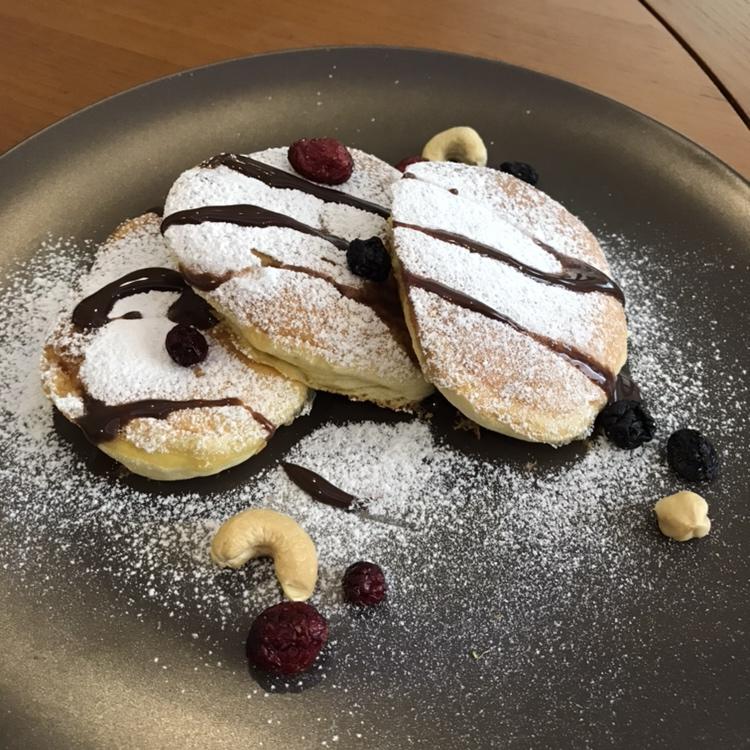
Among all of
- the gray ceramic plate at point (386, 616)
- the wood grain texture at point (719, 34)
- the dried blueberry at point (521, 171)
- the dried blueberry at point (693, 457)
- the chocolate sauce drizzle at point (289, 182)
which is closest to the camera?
the gray ceramic plate at point (386, 616)

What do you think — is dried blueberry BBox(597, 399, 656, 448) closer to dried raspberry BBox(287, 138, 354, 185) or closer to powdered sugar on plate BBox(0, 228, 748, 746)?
powdered sugar on plate BBox(0, 228, 748, 746)

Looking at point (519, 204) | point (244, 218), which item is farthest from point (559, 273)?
point (244, 218)

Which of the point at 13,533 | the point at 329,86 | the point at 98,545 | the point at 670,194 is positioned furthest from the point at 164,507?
the point at 670,194

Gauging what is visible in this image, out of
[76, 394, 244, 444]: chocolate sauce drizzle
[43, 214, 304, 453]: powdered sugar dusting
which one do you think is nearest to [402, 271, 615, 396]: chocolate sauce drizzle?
[43, 214, 304, 453]: powdered sugar dusting

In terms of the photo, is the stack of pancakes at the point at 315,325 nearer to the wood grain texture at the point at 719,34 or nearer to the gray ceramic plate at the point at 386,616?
the gray ceramic plate at the point at 386,616

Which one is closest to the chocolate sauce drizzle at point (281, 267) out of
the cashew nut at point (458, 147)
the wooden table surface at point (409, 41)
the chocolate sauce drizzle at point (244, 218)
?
the chocolate sauce drizzle at point (244, 218)

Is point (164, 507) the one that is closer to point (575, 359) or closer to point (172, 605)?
point (172, 605)

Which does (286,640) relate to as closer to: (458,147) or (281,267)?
(281,267)
